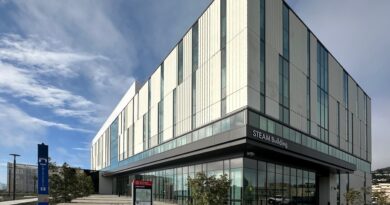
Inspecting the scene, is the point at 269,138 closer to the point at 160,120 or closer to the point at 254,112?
the point at 254,112

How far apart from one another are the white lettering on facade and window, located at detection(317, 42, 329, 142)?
10119 millimetres

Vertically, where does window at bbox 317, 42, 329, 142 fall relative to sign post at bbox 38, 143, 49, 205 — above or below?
above

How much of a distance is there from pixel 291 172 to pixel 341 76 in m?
17.1

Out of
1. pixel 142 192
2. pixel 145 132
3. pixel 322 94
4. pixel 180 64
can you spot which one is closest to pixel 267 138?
pixel 142 192

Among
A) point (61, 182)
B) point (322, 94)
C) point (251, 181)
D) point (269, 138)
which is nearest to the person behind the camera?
point (269, 138)

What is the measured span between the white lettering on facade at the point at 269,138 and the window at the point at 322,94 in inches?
398

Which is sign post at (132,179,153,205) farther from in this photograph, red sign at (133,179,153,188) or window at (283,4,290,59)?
window at (283,4,290,59)

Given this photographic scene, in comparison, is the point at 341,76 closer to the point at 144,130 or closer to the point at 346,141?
the point at 346,141

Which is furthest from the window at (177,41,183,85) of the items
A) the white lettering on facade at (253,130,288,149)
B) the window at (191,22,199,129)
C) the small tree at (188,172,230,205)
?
the small tree at (188,172,230,205)

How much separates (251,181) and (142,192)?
9.27 metres

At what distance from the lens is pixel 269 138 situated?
30266mm

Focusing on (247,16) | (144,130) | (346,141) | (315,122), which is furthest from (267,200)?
(144,130)

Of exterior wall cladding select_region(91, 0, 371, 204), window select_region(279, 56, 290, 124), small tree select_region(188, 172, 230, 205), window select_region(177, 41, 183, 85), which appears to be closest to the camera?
small tree select_region(188, 172, 230, 205)

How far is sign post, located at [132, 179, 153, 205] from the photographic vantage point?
82.4ft
